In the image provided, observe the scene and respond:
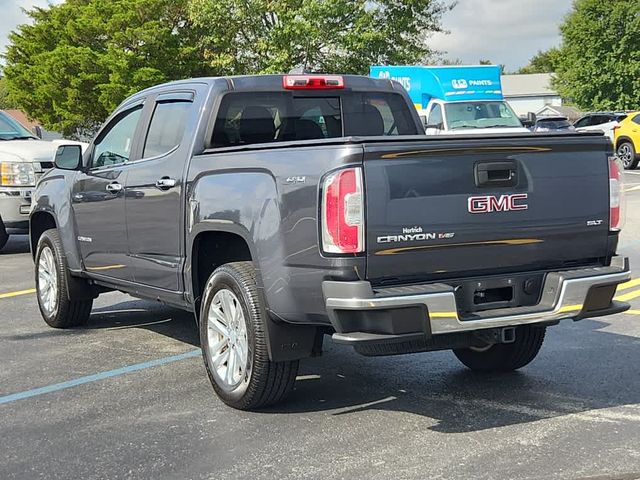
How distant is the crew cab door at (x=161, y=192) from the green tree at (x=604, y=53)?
2053 inches

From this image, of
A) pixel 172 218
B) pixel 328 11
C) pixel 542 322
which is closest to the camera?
pixel 542 322

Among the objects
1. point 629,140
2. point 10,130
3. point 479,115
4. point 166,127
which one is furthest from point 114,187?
point 629,140

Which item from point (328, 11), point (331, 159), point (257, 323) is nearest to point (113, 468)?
point (257, 323)

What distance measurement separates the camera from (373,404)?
16.8ft

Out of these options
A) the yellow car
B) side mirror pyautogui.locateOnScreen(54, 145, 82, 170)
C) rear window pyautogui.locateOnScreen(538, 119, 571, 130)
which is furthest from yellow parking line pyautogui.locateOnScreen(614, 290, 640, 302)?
rear window pyautogui.locateOnScreen(538, 119, 571, 130)

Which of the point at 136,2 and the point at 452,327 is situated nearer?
the point at 452,327

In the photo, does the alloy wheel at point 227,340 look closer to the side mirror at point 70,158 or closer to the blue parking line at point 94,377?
the blue parking line at point 94,377

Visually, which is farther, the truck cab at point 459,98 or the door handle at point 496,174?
the truck cab at point 459,98

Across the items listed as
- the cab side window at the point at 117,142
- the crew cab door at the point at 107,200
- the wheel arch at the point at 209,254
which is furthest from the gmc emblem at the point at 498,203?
the cab side window at the point at 117,142

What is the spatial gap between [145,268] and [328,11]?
32364 millimetres

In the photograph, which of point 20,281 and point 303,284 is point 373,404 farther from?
point 20,281

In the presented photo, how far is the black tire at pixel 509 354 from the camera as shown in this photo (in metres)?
5.58

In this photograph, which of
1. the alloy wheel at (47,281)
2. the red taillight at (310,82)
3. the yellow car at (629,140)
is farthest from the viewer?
the yellow car at (629,140)

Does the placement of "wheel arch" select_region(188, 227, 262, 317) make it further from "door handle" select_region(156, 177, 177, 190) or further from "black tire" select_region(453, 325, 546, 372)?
"black tire" select_region(453, 325, 546, 372)
